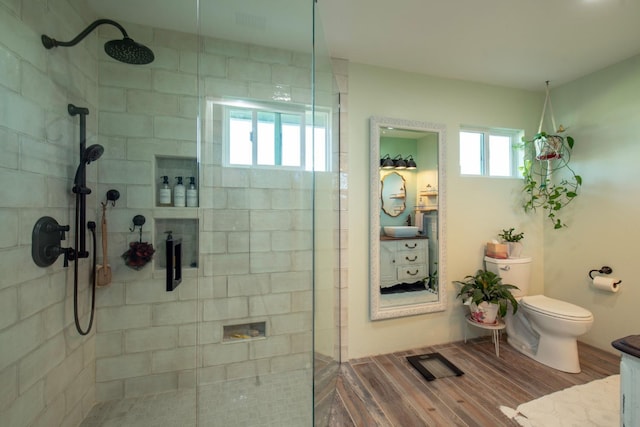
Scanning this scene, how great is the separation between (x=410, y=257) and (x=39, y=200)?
2.42 meters

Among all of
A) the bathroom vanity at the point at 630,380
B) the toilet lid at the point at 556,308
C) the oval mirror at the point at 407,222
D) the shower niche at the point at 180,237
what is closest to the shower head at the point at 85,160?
the shower niche at the point at 180,237

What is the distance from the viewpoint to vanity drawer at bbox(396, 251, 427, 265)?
230cm

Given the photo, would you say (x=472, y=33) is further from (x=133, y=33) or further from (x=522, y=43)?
Answer: (x=133, y=33)

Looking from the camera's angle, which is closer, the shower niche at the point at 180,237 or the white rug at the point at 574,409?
the white rug at the point at 574,409

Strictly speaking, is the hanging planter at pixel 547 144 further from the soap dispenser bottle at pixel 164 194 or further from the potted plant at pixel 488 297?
the soap dispenser bottle at pixel 164 194

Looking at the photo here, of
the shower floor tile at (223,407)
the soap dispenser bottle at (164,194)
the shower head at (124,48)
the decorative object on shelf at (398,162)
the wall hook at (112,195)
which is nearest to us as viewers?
the shower head at (124,48)

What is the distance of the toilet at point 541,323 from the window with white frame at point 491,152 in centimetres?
86

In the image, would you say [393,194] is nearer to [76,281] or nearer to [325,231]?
[325,231]

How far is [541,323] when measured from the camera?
2.08 m

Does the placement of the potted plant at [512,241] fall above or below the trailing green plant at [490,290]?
above

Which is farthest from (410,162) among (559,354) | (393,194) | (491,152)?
(559,354)

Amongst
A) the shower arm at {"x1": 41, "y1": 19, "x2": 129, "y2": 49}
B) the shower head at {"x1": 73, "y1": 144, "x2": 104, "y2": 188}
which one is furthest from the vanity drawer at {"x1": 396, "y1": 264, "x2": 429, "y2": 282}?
the shower arm at {"x1": 41, "y1": 19, "x2": 129, "y2": 49}

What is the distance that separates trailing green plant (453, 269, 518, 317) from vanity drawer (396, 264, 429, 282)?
14.5 inches

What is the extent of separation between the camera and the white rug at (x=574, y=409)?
1.48 metres
